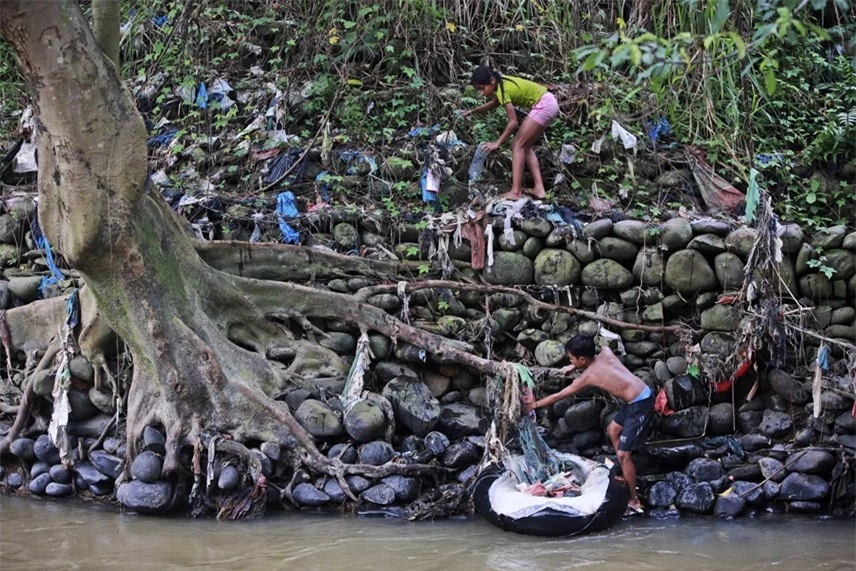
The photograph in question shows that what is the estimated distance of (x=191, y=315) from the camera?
688cm

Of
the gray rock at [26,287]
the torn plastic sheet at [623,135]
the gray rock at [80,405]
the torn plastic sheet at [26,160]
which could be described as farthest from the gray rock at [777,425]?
the torn plastic sheet at [26,160]

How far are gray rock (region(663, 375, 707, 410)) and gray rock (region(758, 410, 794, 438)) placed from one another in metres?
0.49

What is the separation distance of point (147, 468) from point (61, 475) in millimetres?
992

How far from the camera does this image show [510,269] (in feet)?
25.3

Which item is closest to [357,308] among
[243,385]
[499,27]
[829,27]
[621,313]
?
[243,385]

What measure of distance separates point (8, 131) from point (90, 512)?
479 centimetres

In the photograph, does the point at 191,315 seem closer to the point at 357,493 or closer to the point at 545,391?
the point at 357,493

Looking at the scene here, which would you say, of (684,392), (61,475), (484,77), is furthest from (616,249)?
(61,475)

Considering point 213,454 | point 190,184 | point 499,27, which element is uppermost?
point 499,27

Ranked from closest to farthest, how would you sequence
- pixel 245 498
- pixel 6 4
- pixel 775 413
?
1. pixel 6 4
2. pixel 245 498
3. pixel 775 413

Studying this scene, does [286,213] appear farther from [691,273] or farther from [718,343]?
[718,343]


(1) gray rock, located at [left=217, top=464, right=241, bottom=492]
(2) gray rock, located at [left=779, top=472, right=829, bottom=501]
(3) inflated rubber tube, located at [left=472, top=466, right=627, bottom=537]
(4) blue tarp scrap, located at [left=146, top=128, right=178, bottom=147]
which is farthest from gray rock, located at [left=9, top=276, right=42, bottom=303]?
(2) gray rock, located at [left=779, top=472, right=829, bottom=501]

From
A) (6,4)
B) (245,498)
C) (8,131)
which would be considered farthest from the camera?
(8,131)

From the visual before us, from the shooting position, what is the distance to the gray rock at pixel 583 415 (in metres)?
7.15
